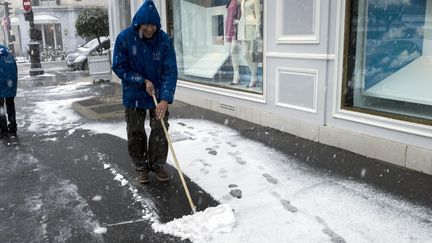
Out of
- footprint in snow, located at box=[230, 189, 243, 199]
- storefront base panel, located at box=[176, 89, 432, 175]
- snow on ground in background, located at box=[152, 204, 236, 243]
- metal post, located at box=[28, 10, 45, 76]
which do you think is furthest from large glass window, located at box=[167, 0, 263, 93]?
metal post, located at box=[28, 10, 45, 76]

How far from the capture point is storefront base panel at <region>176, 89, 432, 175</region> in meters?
4.66

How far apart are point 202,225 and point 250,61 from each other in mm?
4752

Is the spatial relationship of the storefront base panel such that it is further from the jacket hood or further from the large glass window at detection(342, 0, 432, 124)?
the jacket hood

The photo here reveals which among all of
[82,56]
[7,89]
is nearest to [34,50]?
[82,56]

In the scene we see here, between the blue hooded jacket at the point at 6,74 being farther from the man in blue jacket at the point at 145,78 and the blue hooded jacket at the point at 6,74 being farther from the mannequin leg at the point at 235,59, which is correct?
the mannequin leg at the point at 235,59

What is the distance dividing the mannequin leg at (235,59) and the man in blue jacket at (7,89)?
385 centimetres

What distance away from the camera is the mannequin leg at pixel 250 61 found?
24.6ft

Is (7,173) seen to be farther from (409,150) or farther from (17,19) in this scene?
(17,19)

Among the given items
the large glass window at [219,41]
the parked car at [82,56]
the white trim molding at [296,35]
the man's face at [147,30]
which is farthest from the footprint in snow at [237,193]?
the parked car at [82,56]

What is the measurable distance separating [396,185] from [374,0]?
94.6 inches

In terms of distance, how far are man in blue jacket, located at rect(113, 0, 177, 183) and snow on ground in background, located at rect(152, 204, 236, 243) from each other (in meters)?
1.08

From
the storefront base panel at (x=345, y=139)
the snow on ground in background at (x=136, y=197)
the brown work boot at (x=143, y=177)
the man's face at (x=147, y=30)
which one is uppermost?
the man's face at (x=147, y=30)

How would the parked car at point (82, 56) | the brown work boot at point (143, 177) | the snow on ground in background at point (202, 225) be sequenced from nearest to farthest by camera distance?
the snow on ground in background at point (202, 225) → the brown work boot at point (143, 177) → the parked car at point (82, 56)

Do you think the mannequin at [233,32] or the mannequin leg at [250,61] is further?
the mannequin at [233,32]
